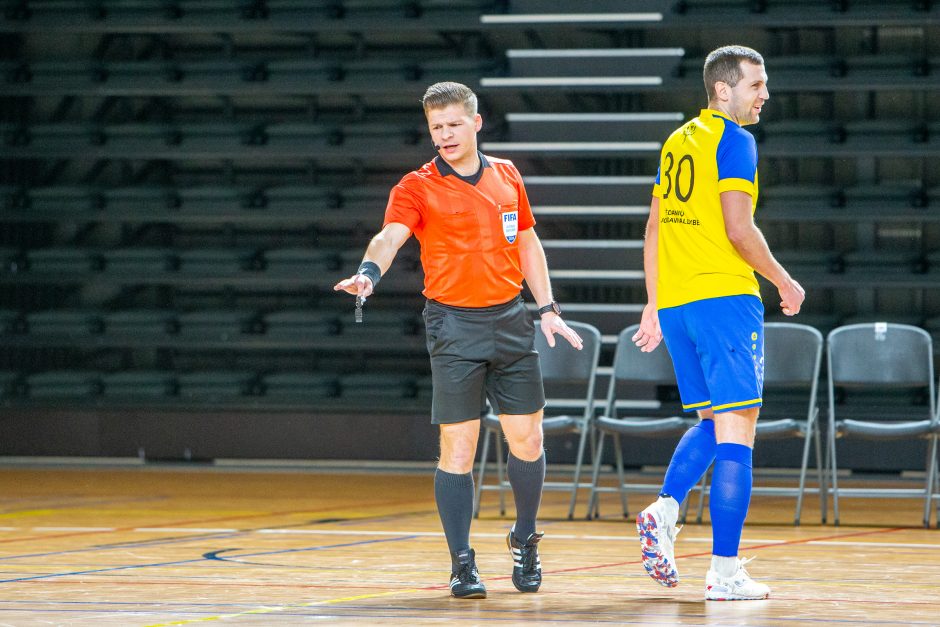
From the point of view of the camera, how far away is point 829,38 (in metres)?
8.60

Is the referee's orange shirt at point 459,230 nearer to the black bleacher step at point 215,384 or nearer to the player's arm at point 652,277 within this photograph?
the player's arm at point 652,277

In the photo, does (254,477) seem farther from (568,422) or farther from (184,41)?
(184,41)

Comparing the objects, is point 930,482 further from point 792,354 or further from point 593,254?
point 593,254

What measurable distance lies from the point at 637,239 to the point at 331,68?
86.8 inches

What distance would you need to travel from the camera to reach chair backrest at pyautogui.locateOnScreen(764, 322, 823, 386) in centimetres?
621

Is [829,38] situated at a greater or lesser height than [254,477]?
greater

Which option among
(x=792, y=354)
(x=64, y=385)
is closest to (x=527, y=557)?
(x=792, y=354)

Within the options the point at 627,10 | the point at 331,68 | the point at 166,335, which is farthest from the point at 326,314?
the point at 627,10

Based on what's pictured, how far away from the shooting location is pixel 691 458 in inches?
140

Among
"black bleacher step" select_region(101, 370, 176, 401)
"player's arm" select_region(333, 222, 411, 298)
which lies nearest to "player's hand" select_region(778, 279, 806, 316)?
"player's arm" select_region(333, 222, 411, 298)

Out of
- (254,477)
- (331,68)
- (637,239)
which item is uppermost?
(331,68)

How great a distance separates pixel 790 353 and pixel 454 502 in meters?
3.13

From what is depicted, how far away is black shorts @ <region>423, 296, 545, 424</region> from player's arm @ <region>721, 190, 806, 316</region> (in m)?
0.59

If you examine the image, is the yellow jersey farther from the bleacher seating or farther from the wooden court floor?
the bleacher seating
